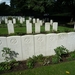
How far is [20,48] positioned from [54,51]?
1806mm

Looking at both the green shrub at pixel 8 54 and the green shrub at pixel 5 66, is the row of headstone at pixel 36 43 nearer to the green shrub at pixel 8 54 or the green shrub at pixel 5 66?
the green shrub at pixel 8 54

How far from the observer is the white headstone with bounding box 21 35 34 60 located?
16.5 feet

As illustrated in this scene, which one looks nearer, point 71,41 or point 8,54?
point 8,54

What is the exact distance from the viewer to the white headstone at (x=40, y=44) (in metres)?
5.27

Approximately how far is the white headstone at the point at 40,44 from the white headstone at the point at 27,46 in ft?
0.68

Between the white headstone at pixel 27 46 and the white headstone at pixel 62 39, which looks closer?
the white headstone at pixel 27 46

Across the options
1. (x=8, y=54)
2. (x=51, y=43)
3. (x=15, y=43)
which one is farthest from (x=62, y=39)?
(x=8, y=54)

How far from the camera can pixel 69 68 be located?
4602 mm

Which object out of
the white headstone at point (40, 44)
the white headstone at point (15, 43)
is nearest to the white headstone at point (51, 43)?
the white headstone at point (40, 44)

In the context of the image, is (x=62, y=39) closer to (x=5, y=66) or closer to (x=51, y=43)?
(x=51, y=43)

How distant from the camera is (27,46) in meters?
5.20

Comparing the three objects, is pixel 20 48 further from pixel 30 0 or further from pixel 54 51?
pixel 30 0

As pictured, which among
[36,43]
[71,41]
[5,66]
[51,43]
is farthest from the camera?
[71,41]

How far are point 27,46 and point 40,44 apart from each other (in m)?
0.65
